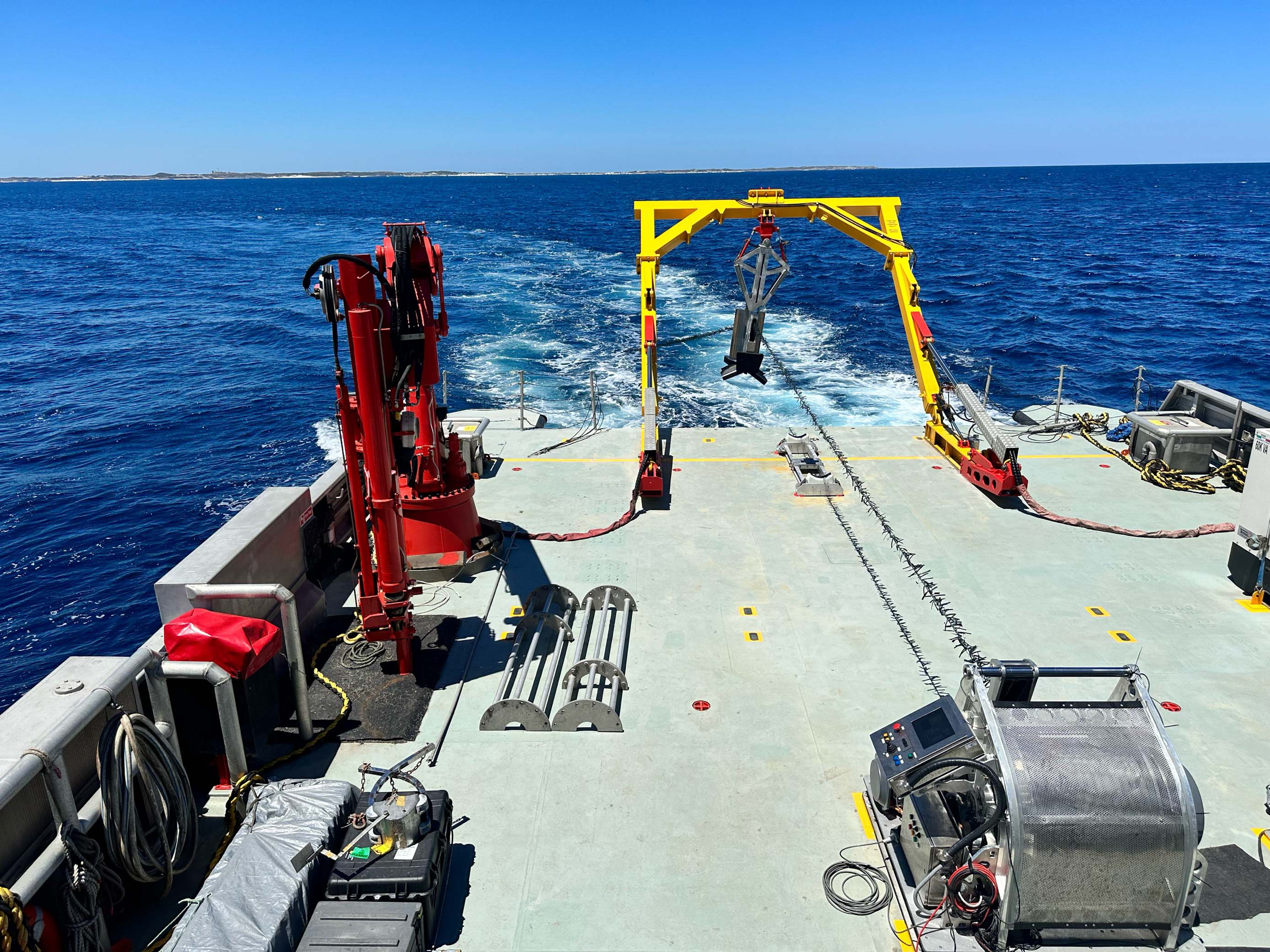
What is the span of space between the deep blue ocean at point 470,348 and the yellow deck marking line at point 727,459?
29.2 feet

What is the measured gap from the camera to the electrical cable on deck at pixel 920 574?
11336mm

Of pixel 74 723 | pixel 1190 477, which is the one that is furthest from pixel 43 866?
pixel 1190 477

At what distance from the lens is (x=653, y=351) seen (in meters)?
18.6

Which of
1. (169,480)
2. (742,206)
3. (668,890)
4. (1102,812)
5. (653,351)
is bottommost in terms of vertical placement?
(169,480)

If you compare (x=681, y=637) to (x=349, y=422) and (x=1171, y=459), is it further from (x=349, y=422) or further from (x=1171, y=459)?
(x=1171, y=459)

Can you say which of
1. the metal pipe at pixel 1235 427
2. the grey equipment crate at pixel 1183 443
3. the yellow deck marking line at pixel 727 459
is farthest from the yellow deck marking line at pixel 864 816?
the metal pipe at pixel 1235 427

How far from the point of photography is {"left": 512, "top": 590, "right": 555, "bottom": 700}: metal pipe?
10.2 m

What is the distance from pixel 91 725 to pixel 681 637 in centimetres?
689

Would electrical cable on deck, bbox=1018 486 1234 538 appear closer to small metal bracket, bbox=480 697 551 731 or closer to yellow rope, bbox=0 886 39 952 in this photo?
small metal bracket, bbox=480 697 551 731

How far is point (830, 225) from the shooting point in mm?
19672

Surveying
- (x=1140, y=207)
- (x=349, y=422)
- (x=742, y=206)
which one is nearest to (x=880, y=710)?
(x=349, y=422)

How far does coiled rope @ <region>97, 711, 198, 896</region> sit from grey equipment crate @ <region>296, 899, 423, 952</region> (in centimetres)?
170

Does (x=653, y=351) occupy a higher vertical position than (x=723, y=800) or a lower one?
higher

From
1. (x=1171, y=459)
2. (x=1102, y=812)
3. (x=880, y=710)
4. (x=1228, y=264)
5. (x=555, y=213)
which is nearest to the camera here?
(x=1102, y=812)
